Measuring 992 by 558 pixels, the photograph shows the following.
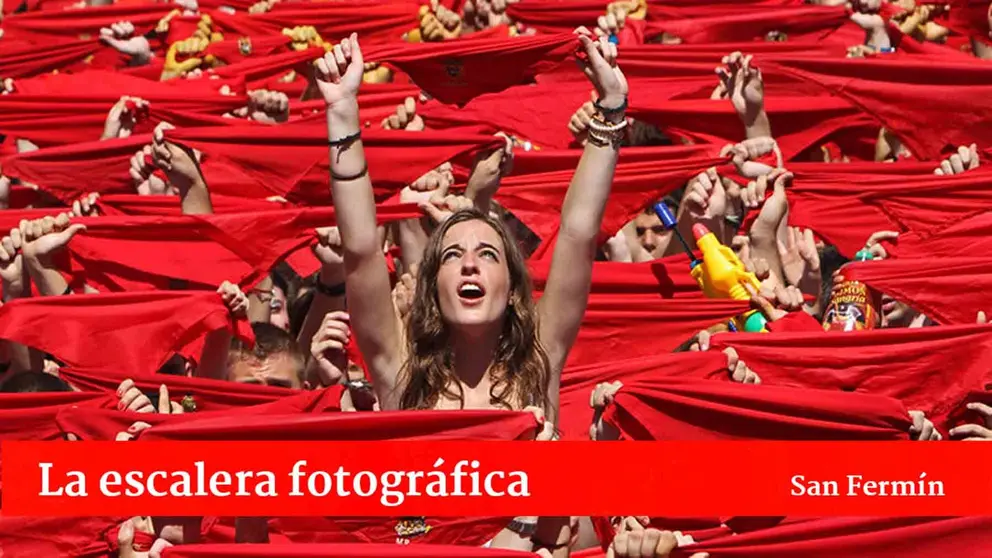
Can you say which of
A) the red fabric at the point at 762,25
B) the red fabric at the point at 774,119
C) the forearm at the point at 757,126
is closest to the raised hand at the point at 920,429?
the forearm at the point at 757,126

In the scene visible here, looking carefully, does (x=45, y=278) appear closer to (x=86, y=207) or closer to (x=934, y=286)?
(x=86, y=207)

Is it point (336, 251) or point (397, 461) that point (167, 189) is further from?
point (397, 461)

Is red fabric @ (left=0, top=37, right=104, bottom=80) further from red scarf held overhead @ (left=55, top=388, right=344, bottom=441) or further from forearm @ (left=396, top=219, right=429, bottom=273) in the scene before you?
red scarf held overhead @ (left=55, top=388, right=344, bottom=441)

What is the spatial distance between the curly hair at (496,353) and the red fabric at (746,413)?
0.61 meters

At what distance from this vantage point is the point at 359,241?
555 centimetres

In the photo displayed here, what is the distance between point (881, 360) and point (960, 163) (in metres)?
1.96

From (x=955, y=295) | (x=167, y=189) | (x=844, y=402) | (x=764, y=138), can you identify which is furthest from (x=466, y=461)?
(x=167, y=189)

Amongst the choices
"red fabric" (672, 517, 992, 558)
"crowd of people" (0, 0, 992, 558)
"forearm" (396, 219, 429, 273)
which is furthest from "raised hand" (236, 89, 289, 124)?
"red fabric" (672, 517, 992, 558)

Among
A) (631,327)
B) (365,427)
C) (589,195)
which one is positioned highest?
(589,195)

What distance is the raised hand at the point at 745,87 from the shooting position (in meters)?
8.98

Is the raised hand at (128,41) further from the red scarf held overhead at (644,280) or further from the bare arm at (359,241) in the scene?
the bare arm at (359,241)

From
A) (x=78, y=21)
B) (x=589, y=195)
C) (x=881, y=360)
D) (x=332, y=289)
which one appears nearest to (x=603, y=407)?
(x=589, y=195)

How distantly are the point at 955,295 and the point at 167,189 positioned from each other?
11.8ft

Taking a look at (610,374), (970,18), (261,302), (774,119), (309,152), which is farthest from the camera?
(970,18)
